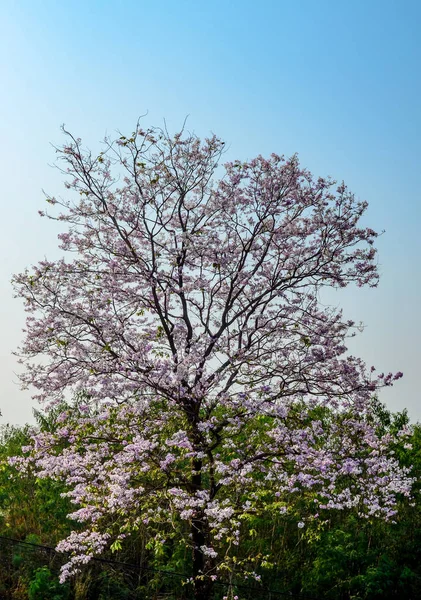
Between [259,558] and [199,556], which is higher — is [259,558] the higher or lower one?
the higher one

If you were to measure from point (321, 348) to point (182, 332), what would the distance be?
2469mm

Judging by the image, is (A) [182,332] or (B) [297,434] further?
(A) [182,332]

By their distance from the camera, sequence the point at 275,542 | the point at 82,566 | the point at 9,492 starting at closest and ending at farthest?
the point at 82,566 → the point at 275,542 → the point at 9,492

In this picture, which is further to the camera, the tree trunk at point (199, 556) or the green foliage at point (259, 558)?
the green foliage at point (259, 558)

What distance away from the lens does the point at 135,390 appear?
34.2 ft

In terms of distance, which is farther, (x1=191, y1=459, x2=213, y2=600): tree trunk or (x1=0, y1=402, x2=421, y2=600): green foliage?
(x1=0, y1=402, x2=421, y2=600): green foliage

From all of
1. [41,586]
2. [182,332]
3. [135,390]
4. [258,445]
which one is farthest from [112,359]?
Answer: [41,586]

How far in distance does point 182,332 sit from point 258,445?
238cm

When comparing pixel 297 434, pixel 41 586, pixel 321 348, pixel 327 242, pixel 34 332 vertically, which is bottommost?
pixel 41 586

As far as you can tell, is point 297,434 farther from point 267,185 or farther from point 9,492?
point 9,492

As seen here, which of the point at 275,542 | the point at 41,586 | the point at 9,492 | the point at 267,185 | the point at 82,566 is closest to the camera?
the point at 267,185

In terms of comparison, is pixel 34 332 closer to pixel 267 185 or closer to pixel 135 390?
pixel 135 390

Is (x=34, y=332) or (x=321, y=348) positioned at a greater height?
(x=321, y=348)

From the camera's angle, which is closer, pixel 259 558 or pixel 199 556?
pixel 199 556
